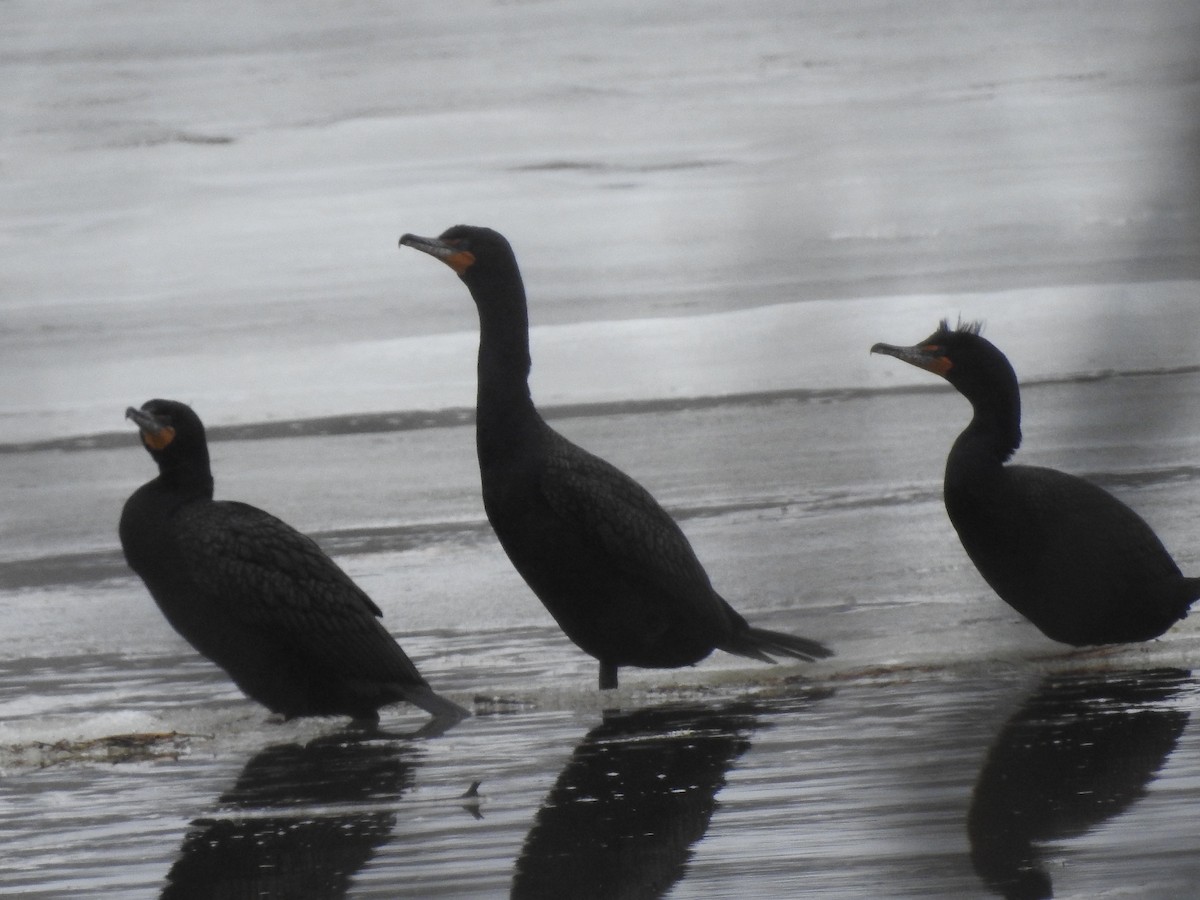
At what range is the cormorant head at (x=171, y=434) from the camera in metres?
4.54

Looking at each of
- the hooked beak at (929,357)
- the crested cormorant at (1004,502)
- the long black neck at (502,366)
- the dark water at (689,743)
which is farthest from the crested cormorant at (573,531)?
the hooked beak at (929,357)

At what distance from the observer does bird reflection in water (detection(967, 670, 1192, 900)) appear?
2258 mm

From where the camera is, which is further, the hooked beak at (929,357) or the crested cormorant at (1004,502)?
the hooked beak at (929,357)

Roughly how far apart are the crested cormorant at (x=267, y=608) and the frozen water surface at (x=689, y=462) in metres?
0.12

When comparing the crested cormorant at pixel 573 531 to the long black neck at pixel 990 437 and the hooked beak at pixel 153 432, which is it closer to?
the long black neck at pixel 990 437

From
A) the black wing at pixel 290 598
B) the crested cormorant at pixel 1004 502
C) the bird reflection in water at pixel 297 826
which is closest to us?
the bird reflection in water at pixel 297 826

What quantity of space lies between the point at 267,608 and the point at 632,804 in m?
1.50

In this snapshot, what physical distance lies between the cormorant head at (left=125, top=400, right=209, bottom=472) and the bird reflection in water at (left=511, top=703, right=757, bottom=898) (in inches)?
52.6

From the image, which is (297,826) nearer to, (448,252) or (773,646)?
(773,646)

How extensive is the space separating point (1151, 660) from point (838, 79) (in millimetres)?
2992

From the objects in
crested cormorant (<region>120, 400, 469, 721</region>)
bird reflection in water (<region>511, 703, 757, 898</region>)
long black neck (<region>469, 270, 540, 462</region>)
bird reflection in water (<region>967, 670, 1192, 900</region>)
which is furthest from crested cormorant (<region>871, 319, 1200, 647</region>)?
crested cormorant (<region>120, 400, 469, 721</region>)

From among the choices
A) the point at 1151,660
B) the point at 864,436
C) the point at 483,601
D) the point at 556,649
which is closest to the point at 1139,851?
the point at 1151,660

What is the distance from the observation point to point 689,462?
7.11 m

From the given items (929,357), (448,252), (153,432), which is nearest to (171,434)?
(153,432)
